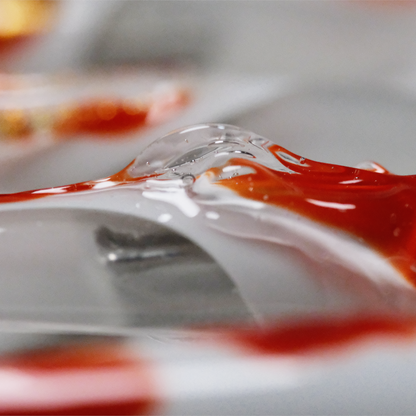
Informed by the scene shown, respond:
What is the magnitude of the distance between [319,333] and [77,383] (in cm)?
8

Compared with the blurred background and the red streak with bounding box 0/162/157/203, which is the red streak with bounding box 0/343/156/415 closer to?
A: the red streak with bounding box 0/162/157/203

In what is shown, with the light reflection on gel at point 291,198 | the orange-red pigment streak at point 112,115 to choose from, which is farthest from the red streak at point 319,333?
the orange-red pigment streak at point 112,115

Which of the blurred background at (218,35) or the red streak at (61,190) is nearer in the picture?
the red streak at (61,190)

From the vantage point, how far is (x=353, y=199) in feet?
0.57

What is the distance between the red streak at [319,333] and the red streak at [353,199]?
0.02m

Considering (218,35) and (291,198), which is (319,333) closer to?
(291,198)

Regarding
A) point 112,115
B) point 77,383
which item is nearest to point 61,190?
point 77,383

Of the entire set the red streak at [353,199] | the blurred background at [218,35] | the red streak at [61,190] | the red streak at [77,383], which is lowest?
the red streak at [77,383]

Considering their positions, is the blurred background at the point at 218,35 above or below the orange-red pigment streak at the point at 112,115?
above

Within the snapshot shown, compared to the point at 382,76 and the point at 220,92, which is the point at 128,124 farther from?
the point at 382,76

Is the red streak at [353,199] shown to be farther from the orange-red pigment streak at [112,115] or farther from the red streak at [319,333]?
the orange-red pigment streak at [112,115]

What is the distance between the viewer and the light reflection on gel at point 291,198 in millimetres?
163

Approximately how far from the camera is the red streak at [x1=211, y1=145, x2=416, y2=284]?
0.54 feet

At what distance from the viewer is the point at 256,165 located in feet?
0.61
